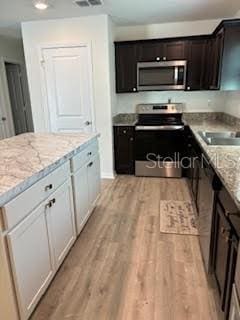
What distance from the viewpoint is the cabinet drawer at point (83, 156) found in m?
2.22

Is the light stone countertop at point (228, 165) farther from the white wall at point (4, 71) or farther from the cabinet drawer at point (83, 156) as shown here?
the white wall at point (4, 71)

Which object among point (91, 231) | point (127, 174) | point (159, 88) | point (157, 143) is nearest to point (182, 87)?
point (159, 88)

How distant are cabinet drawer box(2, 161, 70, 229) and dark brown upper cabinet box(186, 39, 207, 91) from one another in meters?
2.85

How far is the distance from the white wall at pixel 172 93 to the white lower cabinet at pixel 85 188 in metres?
1.93

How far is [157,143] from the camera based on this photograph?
3.93m

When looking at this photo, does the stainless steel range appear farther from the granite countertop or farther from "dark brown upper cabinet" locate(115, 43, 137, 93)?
the granite countertop

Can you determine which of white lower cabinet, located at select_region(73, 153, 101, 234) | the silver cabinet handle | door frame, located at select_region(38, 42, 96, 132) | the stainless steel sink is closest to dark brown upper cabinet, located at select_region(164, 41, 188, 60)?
door frame, located at select_region(38, 42, 96, 132)

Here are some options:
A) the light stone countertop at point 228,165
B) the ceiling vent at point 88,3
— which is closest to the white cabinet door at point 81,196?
the light stone countertop at point 228,165

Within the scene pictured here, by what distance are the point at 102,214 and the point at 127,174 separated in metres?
1.44

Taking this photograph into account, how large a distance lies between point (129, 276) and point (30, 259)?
0.82 meters

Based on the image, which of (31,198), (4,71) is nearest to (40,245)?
(31,198)

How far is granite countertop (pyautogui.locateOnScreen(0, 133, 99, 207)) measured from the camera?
1.36m

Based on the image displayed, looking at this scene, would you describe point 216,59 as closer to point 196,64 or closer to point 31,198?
point 196,64

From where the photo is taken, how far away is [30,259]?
4.85ft
